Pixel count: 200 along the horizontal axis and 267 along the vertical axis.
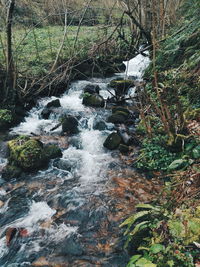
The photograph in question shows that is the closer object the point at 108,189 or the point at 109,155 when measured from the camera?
the point at 108,189

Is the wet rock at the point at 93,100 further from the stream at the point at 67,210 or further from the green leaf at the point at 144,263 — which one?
the green leaf at the point at 144,263

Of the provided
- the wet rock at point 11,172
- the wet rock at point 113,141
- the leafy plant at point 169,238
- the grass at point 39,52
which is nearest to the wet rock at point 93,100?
the grass at point 39,52

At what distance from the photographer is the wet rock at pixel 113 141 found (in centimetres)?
756

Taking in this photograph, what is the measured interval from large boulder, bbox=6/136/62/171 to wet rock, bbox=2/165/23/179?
0.13 m

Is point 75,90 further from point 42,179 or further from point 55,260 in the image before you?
point 55,260

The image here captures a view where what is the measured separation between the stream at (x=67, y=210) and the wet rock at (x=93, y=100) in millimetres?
2386

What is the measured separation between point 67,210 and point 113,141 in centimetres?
300

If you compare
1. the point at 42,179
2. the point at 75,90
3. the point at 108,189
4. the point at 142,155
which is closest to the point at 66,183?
the point at 42,179

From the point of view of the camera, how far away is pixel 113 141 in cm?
757

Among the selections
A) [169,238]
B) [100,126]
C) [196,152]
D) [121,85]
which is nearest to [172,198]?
[169,238]

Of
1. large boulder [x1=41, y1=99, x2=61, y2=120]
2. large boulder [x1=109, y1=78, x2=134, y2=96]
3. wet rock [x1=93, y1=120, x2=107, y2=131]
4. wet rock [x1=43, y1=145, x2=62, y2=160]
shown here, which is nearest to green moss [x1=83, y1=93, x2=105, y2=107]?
large boulder [x1=109, y1=78, x2=134, y2=96]

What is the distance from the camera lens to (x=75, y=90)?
12.6 m

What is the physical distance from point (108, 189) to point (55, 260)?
7.21 feet

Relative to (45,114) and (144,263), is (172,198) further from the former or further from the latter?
(45,114)
